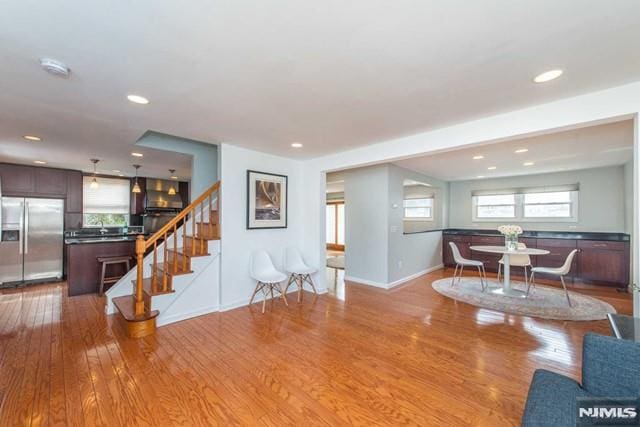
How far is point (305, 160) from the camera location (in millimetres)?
4934

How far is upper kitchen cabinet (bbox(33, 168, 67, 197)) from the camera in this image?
5633 mm

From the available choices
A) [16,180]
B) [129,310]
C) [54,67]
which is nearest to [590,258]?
[129,310]

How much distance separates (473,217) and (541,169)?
1.95 meters

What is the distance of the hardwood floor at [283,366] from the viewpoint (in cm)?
184

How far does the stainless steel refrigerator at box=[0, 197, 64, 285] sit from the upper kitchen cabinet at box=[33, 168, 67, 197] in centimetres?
→ 19

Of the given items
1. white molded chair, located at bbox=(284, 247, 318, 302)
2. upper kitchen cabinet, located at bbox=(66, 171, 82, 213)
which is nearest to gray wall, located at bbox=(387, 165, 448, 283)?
white molded chair, located at bbox=(284, 247, 318, 302)

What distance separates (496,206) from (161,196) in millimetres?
8542

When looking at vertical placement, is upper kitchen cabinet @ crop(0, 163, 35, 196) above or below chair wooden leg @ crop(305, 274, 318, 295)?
above

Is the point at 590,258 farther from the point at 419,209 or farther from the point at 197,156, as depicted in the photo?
the point at 197,156

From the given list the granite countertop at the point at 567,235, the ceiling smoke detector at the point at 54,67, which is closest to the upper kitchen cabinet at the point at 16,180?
the ceiling smoke detector at the point at 54,67

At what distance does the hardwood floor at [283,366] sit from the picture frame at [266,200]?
136cm

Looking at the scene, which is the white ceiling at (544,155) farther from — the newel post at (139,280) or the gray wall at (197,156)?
the newel post at (139,280)

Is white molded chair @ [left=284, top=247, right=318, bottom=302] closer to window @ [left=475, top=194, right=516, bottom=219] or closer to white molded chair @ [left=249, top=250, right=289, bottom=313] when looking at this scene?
white molded chair @ [left=249, top=250, right=289, bottom=313]

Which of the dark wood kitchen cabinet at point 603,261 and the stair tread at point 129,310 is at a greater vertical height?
the dark wood kitchen cabinet at point 603,261
